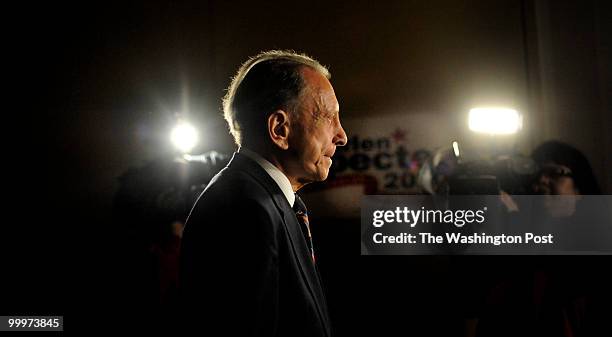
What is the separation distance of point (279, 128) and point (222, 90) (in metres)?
2.46

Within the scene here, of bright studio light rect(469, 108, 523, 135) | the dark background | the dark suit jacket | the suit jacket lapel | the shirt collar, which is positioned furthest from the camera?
the dark background

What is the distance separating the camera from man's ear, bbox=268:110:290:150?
0.99 meters

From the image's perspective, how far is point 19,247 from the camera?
3.33 m

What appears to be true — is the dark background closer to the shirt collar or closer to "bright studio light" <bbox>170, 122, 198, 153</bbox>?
"bright studio light" <bbox>170, 122, 198, 153</bbox>

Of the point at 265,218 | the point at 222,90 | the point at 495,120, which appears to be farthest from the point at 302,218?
the point at 222,90

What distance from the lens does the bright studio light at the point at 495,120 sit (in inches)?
116

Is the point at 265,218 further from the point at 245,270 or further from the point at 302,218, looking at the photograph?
the point at 302,218

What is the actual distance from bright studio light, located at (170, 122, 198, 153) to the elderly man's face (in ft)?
7.52

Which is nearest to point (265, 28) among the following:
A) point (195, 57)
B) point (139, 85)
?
point (195, 57)

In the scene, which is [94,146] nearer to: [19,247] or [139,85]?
[139,85]

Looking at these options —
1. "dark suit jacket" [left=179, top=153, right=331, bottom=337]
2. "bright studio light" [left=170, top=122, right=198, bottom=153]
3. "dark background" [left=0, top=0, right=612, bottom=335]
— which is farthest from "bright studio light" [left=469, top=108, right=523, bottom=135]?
"dark suit jacket" [left=179, top=153, right=331, bottom=337]

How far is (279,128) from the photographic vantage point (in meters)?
1.00

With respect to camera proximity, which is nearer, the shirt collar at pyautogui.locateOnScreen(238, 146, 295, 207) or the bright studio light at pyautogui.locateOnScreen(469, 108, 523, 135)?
the shirt collar at pyautogui.locateOnScreen(238, 146, 295, 207)

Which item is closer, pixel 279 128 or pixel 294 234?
pixel 294 234
